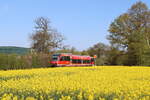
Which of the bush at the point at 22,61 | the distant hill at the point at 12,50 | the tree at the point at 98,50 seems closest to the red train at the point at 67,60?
the bush at the point at 22,61

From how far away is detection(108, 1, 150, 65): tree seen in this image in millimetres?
49456

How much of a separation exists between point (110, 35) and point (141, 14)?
7.24 metres

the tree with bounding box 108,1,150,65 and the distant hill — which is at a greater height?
the tree with bounding box 108,1,150,65

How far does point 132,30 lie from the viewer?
52188mm

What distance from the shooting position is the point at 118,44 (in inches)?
2094

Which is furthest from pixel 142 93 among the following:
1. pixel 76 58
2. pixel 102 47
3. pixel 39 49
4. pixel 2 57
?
pixel 102 47

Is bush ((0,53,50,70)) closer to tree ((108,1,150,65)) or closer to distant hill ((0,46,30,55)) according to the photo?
distant hill ((0,46,30,55))

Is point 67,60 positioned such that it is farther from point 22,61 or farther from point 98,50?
point 98,50

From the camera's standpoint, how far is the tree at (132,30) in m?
49.5

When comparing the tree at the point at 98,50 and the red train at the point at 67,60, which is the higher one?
the tree at the point at 98,50

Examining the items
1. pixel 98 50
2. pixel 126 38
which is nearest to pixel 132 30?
pixel 126 38

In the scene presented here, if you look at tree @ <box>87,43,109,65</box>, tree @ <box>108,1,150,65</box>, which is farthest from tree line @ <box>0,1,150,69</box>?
tree @ <box>87,43,109,65</box>

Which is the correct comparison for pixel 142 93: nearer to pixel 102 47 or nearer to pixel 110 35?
pixel 110 35

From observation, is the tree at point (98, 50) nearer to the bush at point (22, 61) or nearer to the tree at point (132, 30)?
the tree at point (132, 30)
